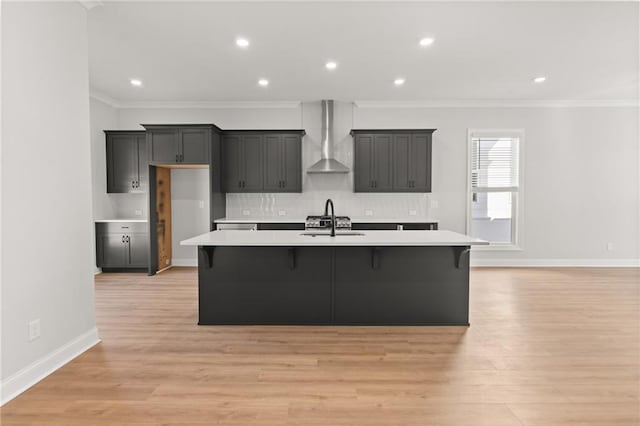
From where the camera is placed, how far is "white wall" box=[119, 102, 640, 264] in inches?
249

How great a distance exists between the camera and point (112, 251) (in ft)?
19.2

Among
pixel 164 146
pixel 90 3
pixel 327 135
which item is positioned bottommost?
pixel 164 146

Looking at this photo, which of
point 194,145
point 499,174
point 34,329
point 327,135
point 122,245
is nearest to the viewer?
point 34,329

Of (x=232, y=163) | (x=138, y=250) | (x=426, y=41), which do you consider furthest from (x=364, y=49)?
(x=138, y=250)

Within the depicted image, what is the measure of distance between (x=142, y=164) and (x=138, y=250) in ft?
4.78

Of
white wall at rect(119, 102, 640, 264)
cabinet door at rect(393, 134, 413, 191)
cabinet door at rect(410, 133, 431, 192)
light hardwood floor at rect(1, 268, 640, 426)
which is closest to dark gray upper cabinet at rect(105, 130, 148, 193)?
white wall at rect(119, 102, 640, 264)

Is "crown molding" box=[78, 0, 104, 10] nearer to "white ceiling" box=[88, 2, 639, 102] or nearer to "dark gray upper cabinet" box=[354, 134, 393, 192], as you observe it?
"white ceiling" box=[88, 2, 639, 102]

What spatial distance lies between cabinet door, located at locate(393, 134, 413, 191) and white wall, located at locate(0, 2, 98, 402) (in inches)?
176

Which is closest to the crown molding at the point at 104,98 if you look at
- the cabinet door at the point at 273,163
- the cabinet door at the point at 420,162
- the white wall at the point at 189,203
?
the white wall at the point at 189,203

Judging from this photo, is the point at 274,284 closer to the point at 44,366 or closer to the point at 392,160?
the point at 44,366

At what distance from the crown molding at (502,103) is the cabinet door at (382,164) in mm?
729

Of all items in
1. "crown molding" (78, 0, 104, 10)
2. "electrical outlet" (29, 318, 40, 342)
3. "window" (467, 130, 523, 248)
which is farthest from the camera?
"window" (467, 130, 523, 248)

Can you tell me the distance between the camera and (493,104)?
6293mm

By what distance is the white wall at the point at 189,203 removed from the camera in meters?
6.36
